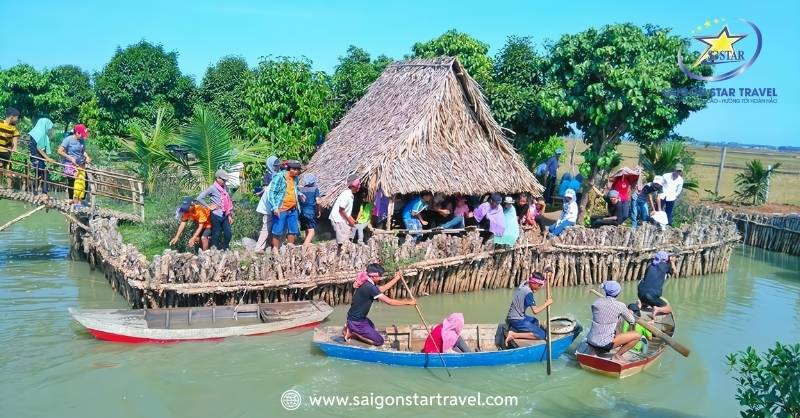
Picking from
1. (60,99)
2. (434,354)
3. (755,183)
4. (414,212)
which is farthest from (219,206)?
(60,99)

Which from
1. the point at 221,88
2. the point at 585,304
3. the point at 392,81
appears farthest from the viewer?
the point at 221,88

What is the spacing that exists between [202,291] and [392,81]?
26.6 ft

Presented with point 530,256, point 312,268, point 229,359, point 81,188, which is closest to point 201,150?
point 81,188

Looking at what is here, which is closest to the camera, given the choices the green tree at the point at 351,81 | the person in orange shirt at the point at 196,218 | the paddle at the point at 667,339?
the paddle at the point at 667,339

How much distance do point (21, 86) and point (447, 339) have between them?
2398 cm

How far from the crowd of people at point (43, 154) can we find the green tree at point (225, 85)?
1054cm

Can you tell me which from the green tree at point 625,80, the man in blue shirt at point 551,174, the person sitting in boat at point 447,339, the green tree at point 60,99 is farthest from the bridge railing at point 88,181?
the green tree at point 60,99

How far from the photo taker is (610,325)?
9469mm

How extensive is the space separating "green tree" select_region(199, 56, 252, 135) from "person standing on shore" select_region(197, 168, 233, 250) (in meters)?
13.4

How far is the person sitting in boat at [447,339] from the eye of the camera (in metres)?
9.52

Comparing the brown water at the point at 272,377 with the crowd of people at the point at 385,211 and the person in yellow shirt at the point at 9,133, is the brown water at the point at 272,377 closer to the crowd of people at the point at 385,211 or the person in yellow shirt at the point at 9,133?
the crowd of people at the point at 385,211

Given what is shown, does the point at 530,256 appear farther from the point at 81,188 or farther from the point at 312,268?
the point at 81,188

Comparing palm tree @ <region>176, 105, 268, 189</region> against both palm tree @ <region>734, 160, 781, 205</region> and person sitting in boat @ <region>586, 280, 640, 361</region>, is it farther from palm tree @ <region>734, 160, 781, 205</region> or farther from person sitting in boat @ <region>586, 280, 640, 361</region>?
palm tree @ <region>734, 160, 781, 205</region>

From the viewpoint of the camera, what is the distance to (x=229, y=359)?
9.71 m
